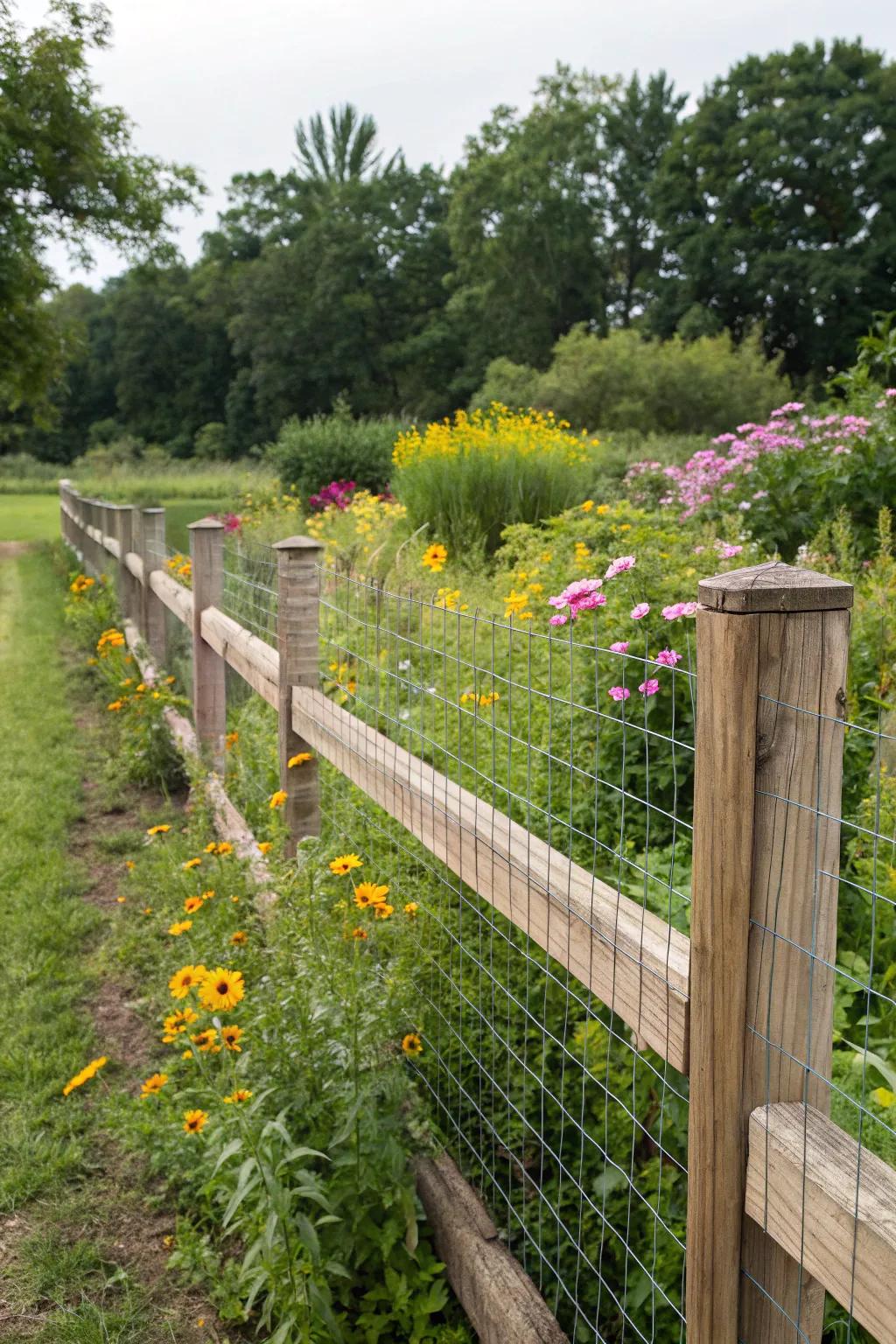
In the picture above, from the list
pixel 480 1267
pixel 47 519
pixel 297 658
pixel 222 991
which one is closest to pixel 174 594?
pixel 297 658

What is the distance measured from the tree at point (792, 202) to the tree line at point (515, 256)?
80 millimetres

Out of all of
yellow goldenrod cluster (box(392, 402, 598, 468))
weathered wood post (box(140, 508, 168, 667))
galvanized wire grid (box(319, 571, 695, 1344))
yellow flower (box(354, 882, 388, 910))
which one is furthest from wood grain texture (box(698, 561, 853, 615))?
yellow goldenrod cluster (box(392, 402, 598, 468))

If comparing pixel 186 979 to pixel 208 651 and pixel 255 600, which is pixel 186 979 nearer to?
pixel 208 651

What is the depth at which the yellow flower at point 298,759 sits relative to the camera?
12.0ft

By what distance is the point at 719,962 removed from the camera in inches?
50.7

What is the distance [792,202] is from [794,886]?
4075 centimetres

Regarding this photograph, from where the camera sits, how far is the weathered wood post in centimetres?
746

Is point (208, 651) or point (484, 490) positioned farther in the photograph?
point (484, 490)

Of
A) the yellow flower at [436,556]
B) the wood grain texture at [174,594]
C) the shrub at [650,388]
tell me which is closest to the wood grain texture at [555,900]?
the yellow flower at [436,556]

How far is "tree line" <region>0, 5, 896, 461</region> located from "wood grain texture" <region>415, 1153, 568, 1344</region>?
63.0ft

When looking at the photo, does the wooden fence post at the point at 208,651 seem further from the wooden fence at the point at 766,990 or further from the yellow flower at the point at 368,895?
the wooden fence at the point at 766,990

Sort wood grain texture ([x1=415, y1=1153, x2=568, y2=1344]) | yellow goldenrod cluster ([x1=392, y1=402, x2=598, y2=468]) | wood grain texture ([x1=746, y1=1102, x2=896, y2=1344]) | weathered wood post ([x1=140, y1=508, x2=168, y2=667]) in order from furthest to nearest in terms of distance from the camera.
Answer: yellow goldenrod cluster ([x1=392, y1=402, x2=598, y2=468]), weathered wood post ([x1=140, y1=508, x2=168, y2=667]), wood grain texture ([x1=415, y1=1153, x2=568, y2=1344]), wood grain texture ([x1=746, y1=1102, x2=896, y2=1344])

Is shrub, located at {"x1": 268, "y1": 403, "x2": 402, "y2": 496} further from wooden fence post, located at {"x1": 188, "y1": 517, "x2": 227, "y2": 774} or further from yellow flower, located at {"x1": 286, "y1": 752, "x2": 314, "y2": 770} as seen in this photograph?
yellow flower, located at {"x1": 286, "y1": 752, "x2": 314, "y2": 770}

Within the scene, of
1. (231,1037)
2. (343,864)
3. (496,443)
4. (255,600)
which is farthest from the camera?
(496,443)
